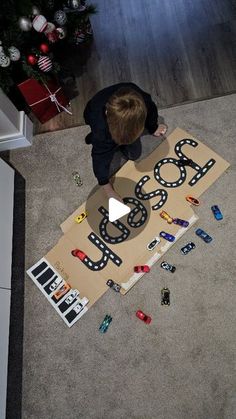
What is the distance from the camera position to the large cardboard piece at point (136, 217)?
5.14ft

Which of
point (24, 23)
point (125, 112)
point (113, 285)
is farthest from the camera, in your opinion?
point (113, 285)

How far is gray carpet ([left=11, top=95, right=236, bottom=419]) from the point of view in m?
1.40

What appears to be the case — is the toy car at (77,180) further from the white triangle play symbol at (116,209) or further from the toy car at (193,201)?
the toy car at (193,201)

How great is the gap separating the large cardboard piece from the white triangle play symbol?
0.08 feet

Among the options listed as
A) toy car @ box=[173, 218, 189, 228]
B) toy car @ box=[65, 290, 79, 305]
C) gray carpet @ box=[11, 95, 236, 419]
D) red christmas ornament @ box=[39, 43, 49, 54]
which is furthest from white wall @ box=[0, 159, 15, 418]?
toy car @ box=[173, 218, 189, 228]

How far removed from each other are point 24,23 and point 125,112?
2.10 feet

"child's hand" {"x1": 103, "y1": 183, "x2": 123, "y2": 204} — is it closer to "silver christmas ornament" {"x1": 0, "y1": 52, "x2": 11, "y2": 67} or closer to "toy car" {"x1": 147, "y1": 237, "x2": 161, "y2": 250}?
"toy car" {"x1": 147, "y1": 237, "x2": 161, "y2": 250}

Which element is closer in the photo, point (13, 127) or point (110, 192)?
point (110, 192)

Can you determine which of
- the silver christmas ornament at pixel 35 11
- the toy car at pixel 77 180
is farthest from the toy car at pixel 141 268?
the silver christmas ornament at pixel 35 11

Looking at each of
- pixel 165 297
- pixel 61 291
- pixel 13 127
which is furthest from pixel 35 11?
pixel 165 297

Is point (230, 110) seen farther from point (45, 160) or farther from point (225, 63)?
point (45, 160)

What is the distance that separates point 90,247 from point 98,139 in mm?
504

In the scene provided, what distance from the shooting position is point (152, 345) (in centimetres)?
146

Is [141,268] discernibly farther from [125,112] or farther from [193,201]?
[125,112]
